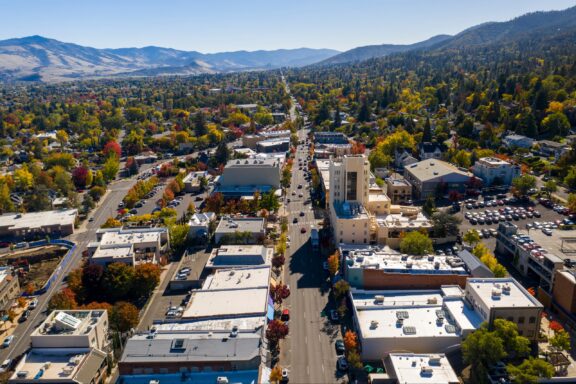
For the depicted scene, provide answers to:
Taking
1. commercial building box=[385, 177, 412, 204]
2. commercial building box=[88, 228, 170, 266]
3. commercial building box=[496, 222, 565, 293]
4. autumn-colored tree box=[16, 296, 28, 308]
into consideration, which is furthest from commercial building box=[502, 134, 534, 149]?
autumn-colored tree box=[16, 296, 28, 308]

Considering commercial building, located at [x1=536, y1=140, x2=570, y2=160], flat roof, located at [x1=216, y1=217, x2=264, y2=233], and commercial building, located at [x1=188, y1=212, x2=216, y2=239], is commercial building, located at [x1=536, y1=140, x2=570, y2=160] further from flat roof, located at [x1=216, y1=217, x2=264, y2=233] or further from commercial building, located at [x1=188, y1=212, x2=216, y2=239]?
commercial building, located at [x1=188, y1=212, x2=216, y2=239]

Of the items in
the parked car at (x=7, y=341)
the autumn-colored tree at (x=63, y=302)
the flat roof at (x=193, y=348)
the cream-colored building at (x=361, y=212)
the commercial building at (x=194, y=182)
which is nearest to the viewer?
the flat roof at (x=193, y=348)

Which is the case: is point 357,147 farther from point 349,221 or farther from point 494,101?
point 349,221

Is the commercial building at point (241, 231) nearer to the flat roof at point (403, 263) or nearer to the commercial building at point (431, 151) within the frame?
the flat roof at point (403, 263)

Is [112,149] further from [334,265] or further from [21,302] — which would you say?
Result: [334,265]

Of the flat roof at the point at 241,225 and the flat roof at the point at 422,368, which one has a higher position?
the flat roof at the point at 241,225

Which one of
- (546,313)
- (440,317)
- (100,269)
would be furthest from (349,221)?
(100,269)

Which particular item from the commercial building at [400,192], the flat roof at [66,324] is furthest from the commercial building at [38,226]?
the commercial building at [400,192]
